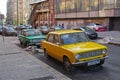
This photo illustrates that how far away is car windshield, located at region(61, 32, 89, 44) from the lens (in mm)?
10406

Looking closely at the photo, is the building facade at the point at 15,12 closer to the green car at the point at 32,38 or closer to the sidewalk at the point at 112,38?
the sidewalk at the point at 112,38

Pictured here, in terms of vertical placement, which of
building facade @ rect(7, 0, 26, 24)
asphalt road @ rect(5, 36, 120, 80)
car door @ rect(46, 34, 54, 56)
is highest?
building facade @ rect(7, 0, 26, 24)

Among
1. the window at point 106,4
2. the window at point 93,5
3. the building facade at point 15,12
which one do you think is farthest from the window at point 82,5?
the building facade at point 15,12

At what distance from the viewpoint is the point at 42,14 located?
80688 millimetres

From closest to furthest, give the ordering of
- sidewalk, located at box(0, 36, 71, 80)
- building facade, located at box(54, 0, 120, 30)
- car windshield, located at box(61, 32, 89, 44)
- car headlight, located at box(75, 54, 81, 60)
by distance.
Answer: sidewalk, located at box(0, 36, 71, 80), car headlight, located at box(75, 54, 81, 60), car windshield, located at box(61, 32, 89, 44), building facade, located at box(54, 0, 120, 30)

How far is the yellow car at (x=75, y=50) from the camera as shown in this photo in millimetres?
9203

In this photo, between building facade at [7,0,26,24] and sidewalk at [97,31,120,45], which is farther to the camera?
building facade at [7,0,26,24]

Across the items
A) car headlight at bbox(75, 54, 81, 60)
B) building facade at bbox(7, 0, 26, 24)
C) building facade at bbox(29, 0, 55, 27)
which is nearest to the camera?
car headlight at bbox(75, 54, 81, 60)

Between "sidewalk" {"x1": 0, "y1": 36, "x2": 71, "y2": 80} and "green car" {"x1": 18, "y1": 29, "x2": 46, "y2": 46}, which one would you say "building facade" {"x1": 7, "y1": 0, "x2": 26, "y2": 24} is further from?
"sidewalk" {"x1": 0, "y1": 36, "x2": 71, "y2": 80}

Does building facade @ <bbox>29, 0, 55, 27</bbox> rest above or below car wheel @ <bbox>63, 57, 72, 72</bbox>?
above

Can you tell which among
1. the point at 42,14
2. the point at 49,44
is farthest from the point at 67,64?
the point at 42,14

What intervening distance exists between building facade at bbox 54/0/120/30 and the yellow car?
1241 inches

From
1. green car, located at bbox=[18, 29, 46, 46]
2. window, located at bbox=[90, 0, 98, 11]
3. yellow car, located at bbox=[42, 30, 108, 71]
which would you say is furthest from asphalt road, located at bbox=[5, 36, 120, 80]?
window, located at bbox=[90, 0, 98, 11]

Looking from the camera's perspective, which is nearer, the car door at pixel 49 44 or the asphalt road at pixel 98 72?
the asphalt road at pixel 98 72
